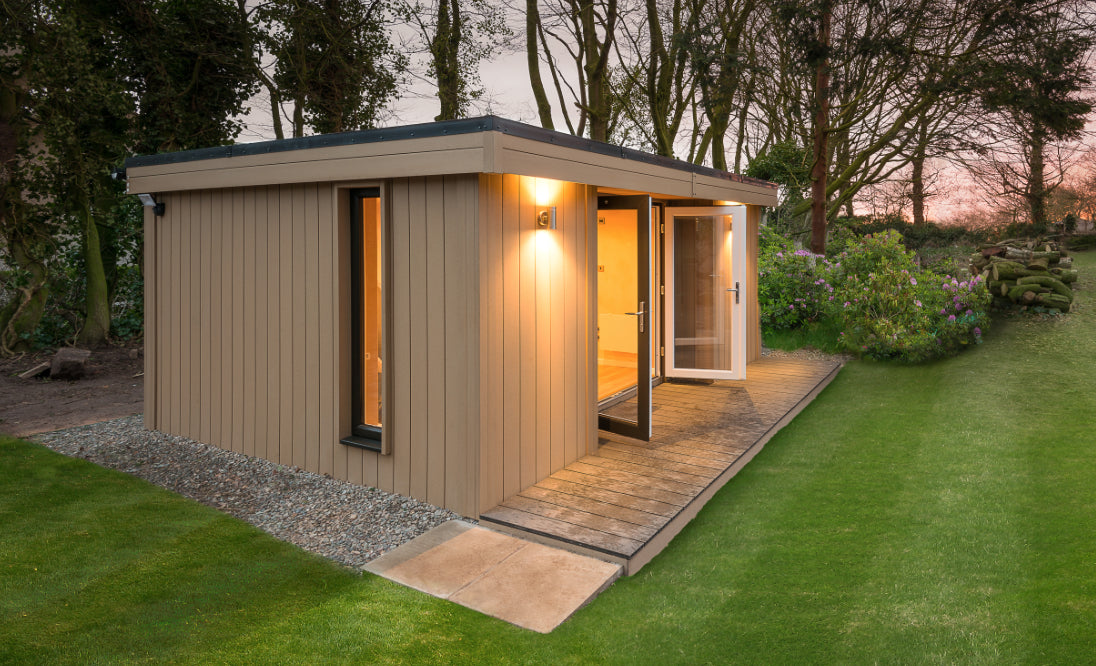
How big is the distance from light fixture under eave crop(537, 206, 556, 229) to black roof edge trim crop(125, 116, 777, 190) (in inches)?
16.4

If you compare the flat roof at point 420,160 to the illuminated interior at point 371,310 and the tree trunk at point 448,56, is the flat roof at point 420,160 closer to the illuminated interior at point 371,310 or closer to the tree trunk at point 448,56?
the illuminated interior at point 371,310

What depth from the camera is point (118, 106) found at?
9.75m

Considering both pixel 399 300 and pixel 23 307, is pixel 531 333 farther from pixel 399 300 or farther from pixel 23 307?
pixel 23 307

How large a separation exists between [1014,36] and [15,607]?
13828 millimetres

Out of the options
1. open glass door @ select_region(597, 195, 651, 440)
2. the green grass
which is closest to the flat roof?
open glass door @ select_region(597, 195, 651, 440)

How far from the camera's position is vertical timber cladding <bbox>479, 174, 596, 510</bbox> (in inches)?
165

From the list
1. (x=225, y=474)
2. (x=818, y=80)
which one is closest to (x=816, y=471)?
(x=225, y=474)

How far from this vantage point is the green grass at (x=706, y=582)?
2900 millimetres

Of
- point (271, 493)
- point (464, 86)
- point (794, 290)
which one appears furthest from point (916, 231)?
point (271, 493)

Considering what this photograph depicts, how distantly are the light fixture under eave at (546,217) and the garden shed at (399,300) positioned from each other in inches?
0.6

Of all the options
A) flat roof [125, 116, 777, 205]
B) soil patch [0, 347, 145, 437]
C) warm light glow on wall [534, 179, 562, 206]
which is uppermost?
flat roof [125, 116, 777, 205]

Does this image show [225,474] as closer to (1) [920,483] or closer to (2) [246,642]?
(2) [246,642]

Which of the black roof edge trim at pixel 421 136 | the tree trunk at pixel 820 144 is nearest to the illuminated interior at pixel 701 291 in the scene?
the black roof edge trim at pixel 421 136

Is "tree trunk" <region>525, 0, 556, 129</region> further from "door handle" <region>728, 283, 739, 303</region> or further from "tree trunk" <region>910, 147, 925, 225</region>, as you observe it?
"door handle" <region>728, 283, 739, 303</region>
